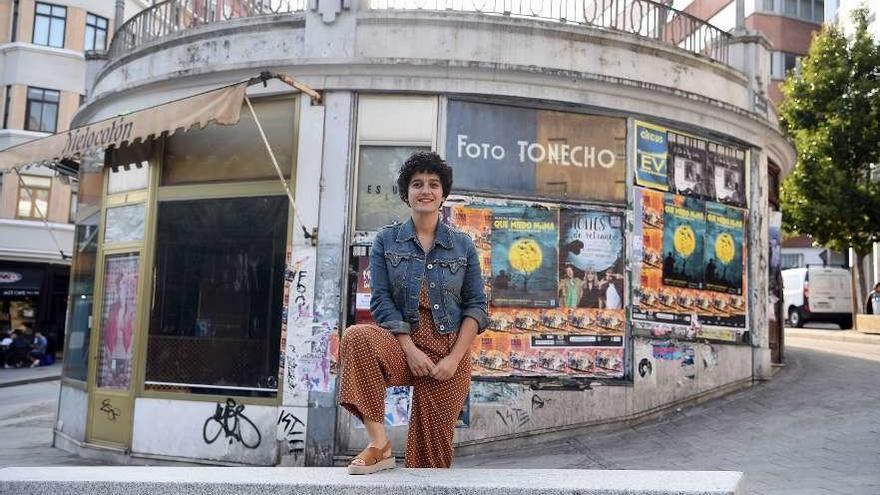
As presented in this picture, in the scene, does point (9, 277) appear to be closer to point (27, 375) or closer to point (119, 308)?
point (27, 375)

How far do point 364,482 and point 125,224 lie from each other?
783 centimetres

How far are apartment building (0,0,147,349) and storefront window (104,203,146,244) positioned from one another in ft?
61.7

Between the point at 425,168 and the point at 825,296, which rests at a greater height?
the point at 825,296

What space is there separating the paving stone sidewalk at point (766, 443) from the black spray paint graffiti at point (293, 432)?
5.47ft

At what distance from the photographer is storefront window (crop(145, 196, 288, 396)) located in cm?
915

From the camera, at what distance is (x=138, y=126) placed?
8930 millimetres

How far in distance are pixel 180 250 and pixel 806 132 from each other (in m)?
18.2

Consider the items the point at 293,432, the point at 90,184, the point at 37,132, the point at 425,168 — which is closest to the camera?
the point at 425,168

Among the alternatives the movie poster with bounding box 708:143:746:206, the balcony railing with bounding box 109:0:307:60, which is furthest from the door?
the movie poster with bounding box 708:143:746:206

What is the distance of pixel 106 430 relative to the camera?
10.1 m

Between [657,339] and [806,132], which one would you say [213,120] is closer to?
[657,339]

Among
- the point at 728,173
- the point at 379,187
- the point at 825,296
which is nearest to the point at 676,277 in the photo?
the point at 728,173

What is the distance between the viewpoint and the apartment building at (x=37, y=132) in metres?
27.7

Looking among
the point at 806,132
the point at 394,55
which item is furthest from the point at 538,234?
the point at 806,132
